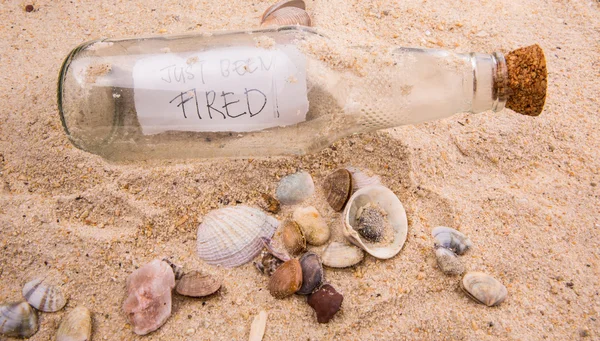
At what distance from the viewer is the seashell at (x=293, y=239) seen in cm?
131

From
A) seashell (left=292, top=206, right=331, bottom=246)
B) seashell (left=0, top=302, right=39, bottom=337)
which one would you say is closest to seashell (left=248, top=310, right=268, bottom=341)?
seashell (left=292, top=206, right=331, bottom=246)

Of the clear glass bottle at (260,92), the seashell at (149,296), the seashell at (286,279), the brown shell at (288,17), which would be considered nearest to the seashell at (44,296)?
the seashell at (149,296)

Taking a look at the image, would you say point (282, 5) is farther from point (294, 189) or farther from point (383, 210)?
point (383, 210)

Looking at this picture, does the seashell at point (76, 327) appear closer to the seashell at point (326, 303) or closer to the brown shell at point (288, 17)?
the seashell at point (326, 303)

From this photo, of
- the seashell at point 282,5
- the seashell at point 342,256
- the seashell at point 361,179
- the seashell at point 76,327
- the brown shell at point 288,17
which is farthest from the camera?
the seashell at point 282,5

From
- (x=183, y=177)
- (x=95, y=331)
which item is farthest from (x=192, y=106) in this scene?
(x=95, y=331)

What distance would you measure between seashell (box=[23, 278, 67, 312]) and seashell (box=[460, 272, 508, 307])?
43.1 inches

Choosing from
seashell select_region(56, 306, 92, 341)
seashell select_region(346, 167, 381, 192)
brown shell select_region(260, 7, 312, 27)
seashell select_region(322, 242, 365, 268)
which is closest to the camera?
seashell select_region(56, 306, 92, 341)

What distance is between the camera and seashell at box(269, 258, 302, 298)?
1.21m

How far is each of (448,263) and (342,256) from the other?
0.29m

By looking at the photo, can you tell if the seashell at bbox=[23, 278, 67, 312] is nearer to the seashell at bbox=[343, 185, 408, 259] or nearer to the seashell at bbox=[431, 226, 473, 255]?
the seashell at bbox=[343, 185, 408, 259]

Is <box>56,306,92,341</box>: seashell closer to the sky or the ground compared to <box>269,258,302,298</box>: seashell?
closer to the ground

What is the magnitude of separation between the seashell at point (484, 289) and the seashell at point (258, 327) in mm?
548

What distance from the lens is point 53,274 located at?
1.29 meters
